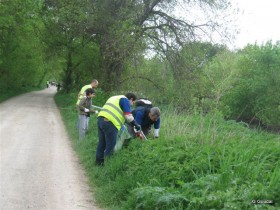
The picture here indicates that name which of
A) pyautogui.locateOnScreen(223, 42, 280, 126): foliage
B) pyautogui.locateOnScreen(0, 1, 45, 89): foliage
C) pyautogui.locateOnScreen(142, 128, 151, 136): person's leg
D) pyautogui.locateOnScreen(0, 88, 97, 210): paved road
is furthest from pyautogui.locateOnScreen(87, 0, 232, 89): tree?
pyautogui.locateOnScreen(223, 42, 280, 126): foliage

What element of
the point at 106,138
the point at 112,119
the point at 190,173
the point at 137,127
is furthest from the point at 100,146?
the point at 190,173

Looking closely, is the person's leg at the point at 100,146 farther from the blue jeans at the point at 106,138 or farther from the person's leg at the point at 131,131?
the person's leg at the point at 131,131

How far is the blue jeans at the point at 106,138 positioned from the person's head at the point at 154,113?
870 mm

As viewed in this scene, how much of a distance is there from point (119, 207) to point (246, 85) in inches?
1356

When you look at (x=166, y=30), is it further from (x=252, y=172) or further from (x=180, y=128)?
(x=252, y=172)

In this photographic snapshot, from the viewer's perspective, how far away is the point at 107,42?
1984 cm

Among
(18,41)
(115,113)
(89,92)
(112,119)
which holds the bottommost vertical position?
(112,119)

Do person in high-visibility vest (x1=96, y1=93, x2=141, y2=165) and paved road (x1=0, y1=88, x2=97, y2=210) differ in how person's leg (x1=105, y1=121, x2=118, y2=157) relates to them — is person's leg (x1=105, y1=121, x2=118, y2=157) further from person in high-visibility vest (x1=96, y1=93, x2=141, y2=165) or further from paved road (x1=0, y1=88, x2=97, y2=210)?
paved road (x1=0, y1=88, x2=97, y2=210)

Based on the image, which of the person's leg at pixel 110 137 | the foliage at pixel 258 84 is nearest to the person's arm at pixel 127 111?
the person's leg at pixel 110 137

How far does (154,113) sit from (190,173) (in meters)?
2.35

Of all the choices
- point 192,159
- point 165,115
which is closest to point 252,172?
point 192,159

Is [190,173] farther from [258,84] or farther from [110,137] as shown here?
[258,84]

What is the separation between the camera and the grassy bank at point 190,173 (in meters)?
4.74

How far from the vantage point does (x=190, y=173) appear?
589 cm
